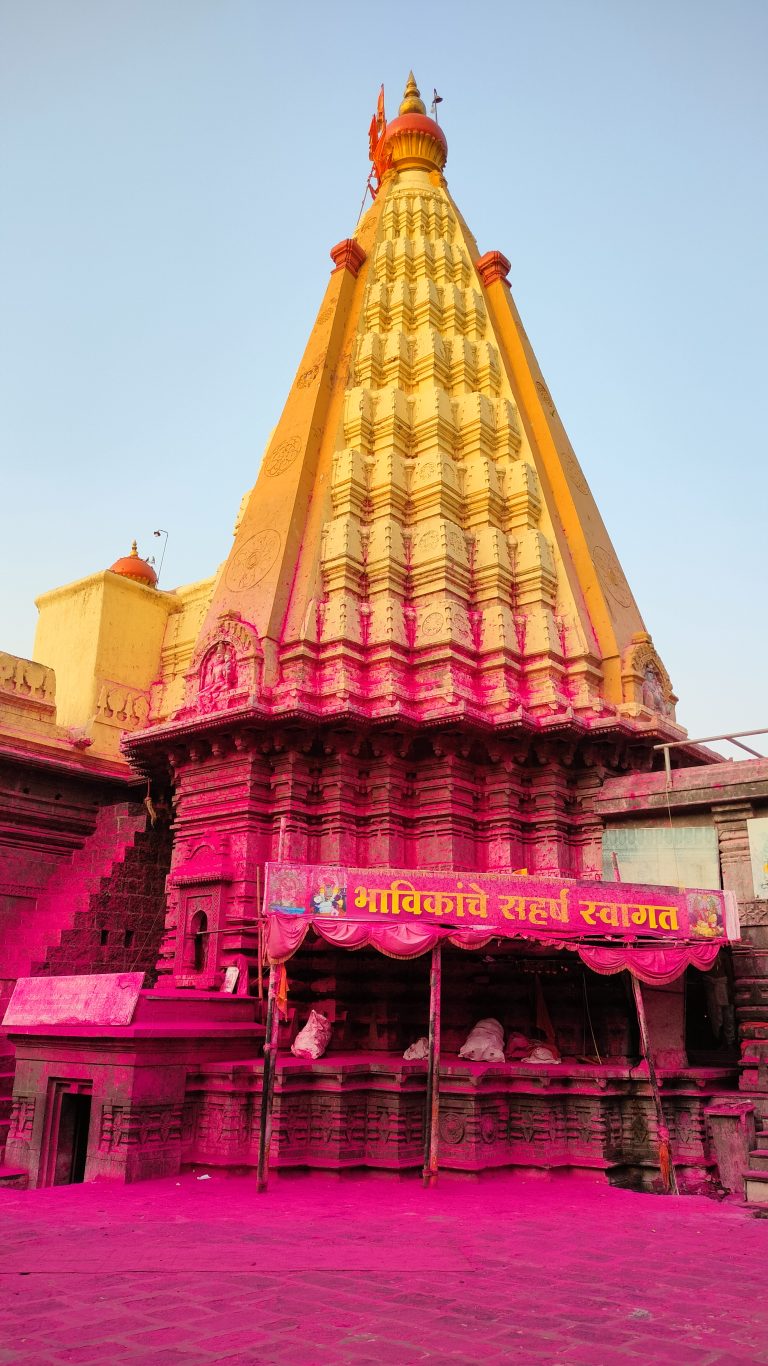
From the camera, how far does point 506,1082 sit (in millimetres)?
9867

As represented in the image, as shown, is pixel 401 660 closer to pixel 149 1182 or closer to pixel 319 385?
pixel 319 385

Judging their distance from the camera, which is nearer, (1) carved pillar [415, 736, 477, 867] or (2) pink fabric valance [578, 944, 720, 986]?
(2) pink fabric valance [578, 944, 720, 986]

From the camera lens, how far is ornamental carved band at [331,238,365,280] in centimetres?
2006

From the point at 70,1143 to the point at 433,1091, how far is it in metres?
3.85

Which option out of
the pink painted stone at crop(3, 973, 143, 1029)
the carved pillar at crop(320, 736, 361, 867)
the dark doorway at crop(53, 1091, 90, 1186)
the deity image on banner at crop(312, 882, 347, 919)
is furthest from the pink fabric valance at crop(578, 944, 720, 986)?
the dark doorway at crop(53, 1091, 90, 1186)

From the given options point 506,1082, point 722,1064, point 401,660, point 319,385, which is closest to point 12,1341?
point 506,1082

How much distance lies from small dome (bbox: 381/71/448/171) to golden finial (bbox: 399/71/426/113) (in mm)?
132

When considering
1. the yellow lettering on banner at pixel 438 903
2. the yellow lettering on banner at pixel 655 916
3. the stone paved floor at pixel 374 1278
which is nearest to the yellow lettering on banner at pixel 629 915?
the yellow lettering on banner at pixel 655 916

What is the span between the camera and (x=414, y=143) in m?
22.8

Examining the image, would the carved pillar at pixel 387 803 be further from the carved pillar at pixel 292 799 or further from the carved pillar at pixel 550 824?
the carved pillar at pixel 550 824

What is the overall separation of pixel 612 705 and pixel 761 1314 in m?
10.5

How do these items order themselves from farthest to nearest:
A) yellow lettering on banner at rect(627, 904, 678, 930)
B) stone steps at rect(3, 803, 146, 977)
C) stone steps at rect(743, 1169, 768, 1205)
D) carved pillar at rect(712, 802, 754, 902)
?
stone steps at rect(3, 803, 146, 977), carved pillar at rect(712, 802, 754, 902), yellow lettering on banner at rect(627, 904, 678, 930), stone steps at rect(743, 1169, 768, 1205)

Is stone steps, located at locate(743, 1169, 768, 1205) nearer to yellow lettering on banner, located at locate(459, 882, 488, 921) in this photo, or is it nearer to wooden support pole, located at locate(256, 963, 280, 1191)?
yellow lettering on banner, located at locate(459, 882, 488, 921)

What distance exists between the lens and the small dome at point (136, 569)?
968 inches
